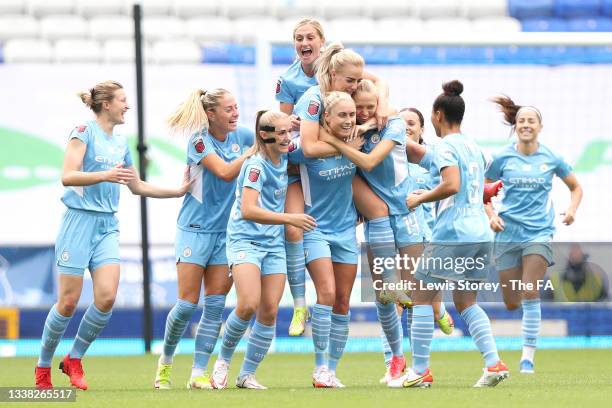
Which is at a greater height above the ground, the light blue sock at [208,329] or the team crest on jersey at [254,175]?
the team crest on jersey at [254,175]

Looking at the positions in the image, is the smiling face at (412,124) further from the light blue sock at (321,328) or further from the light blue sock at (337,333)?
the light blue sock at (321,328)

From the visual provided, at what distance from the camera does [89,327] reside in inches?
365

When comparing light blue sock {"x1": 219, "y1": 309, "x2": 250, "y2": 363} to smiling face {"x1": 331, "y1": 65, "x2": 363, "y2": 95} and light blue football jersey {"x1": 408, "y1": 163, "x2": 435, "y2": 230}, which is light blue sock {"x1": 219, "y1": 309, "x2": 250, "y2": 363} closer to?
smiling face {"x1": 331, "y1": 65, "x2": 363, "y2": 95}

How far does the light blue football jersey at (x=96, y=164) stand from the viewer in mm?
9258

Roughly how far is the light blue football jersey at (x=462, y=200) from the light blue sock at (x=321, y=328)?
2.80 ft

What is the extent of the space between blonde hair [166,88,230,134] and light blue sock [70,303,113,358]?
1.33 m

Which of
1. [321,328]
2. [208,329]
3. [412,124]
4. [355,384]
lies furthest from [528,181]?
[208,329]

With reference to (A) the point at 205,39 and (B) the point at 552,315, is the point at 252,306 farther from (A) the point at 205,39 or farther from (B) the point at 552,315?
(A) the point at 205,39

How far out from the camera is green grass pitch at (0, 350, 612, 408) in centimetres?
764

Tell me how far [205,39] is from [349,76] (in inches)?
537

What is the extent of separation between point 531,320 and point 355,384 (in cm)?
253

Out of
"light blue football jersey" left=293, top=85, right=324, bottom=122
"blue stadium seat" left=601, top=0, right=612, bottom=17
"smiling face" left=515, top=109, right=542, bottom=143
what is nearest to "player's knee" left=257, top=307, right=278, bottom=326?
"light blue football jersey" left=293, top=85, right=324, bottom=122

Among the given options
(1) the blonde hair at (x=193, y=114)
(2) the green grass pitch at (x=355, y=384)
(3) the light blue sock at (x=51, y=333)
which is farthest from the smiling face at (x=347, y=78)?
(3) the light blue sock at (x=51, y=333)

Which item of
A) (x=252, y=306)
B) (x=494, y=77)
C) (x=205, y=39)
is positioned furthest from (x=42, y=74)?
(x=252, y=306)
